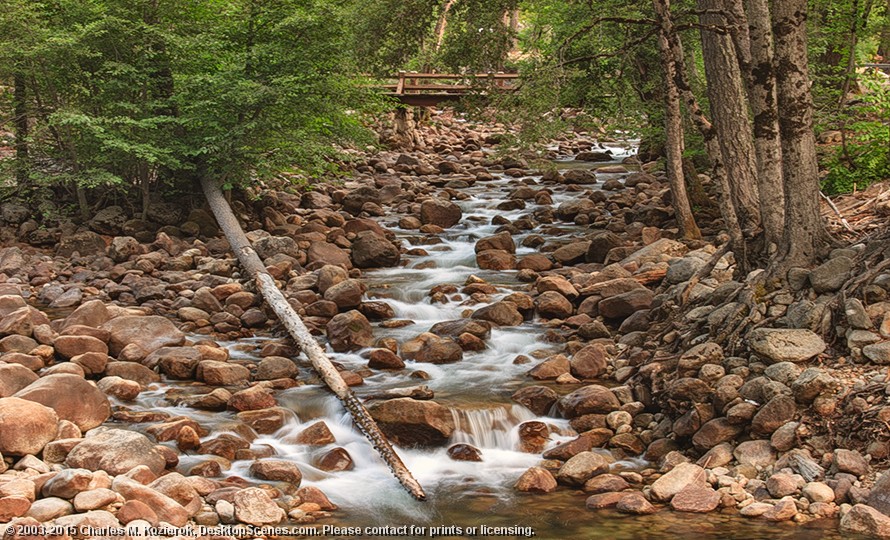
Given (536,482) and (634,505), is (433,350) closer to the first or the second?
(536,482)

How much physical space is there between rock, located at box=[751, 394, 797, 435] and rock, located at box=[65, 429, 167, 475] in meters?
5.06

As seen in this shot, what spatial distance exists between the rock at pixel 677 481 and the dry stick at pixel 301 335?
196 cm

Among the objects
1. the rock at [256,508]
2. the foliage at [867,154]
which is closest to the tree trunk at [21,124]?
the rock at [256,508]

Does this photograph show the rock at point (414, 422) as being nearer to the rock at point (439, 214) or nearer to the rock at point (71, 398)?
the rock at point (71, 398)

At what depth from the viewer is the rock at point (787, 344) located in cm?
765

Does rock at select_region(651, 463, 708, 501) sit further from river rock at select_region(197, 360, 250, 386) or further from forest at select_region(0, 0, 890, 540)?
river rock at select_region(197, 360, 250, 386)

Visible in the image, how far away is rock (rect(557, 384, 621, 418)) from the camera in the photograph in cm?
871

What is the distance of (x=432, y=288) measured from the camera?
13516 millimetres

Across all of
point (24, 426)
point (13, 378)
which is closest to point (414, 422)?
point (24, 426)

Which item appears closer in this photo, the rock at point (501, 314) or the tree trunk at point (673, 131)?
the tree trunk at point (673, 131)

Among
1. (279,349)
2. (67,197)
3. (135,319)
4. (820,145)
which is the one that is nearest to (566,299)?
(279,349)

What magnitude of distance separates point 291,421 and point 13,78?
9.86 meters

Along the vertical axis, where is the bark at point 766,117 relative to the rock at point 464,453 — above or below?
above

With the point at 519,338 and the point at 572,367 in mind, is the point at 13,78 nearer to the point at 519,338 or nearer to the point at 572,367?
the point at 519,338
